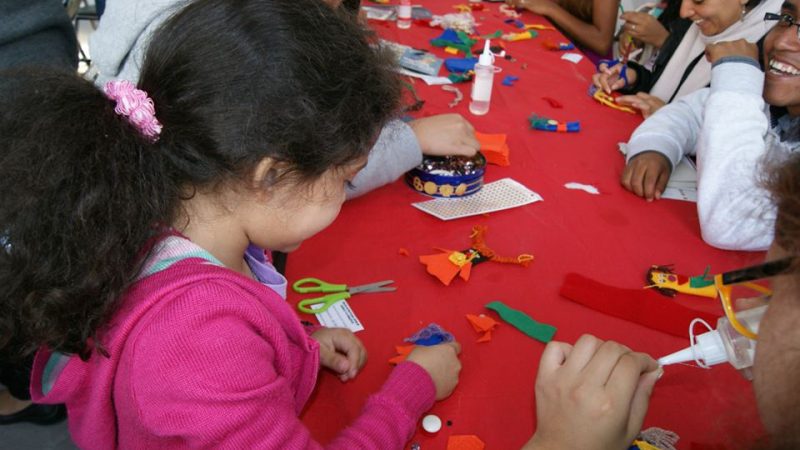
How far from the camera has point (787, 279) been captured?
20.2 inches

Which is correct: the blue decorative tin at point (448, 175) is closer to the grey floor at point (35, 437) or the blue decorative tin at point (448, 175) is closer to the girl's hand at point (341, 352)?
the girl's hand at point (341, 352)

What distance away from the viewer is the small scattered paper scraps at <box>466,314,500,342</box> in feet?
2.73

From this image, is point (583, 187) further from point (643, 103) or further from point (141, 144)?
point (141, 144)

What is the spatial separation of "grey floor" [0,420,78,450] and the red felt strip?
4.23 ft

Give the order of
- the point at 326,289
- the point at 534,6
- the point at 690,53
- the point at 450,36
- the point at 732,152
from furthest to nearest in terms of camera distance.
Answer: the point at 534,6 < the point at 450,36 < the point at 690,53 < the point at 732,152 < the point at 326,289

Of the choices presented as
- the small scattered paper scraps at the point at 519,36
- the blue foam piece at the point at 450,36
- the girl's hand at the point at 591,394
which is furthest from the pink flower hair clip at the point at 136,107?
the small scattered paper scraps at the point at 519,36

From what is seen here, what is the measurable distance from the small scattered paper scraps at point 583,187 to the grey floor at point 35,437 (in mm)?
1355

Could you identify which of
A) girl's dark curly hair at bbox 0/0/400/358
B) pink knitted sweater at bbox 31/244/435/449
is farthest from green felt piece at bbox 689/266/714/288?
girl's dark curly hair at bbox 0/0/400/358

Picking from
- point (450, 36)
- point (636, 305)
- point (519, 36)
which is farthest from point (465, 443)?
point (519, 36)

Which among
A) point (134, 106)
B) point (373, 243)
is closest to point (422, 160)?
point (373, 243)

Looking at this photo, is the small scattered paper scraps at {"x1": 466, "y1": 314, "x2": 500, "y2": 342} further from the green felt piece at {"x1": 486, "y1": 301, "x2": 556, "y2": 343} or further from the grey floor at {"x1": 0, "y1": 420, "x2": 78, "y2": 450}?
the grey floor at {"x1": 0, "y1": 420, "x2": 78, "y2": 450}

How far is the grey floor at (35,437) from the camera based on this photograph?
1.41 meters

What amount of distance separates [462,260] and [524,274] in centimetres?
11

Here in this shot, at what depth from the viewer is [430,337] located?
0.81 metres
